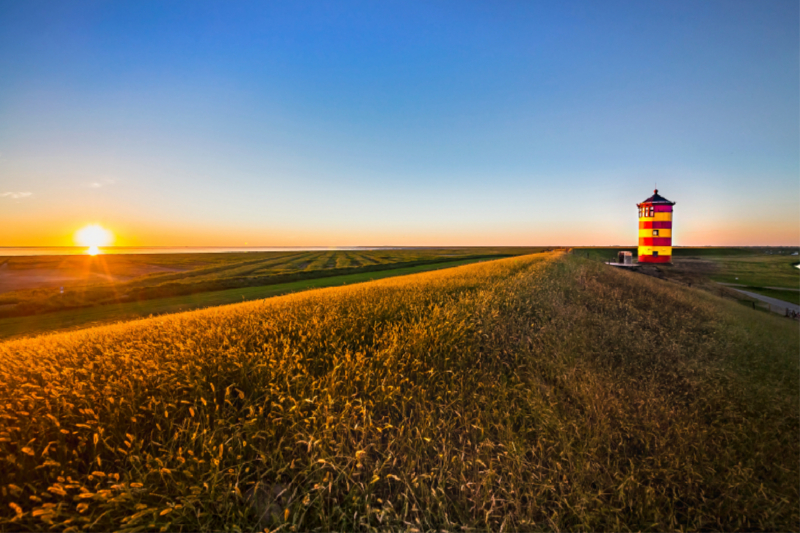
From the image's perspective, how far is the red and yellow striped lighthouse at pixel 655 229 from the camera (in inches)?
1763

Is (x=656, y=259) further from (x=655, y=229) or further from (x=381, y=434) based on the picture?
(x=381, y=434)

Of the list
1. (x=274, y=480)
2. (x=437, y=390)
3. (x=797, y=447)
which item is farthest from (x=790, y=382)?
(x=274, y=480)

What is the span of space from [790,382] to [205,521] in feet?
33.3

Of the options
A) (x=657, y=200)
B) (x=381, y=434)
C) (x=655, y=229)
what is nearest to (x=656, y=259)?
(x=655, y=229)

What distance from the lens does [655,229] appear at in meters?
46.5

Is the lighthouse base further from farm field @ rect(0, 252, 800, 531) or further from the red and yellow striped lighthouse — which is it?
farm field @ rect(0, 252, 800, 531)

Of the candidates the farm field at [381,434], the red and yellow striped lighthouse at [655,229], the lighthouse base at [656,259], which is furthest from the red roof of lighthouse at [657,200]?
the farm field at [381,434]

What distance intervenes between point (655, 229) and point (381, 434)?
194 feet

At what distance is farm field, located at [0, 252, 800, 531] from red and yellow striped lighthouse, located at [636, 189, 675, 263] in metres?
50.9

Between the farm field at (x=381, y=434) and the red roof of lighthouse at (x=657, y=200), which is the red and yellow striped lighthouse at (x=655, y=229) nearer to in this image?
the red roof of lighthouse at (x=657, y=200)

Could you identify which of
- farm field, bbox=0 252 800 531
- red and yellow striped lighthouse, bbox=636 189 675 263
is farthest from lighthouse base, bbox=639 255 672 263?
farm field, bbox=0 252 800 531

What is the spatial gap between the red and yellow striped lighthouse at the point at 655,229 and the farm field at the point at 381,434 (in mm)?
50944

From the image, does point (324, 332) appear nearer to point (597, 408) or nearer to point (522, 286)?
point (597, 408)

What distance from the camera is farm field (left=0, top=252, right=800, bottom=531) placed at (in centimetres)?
233
